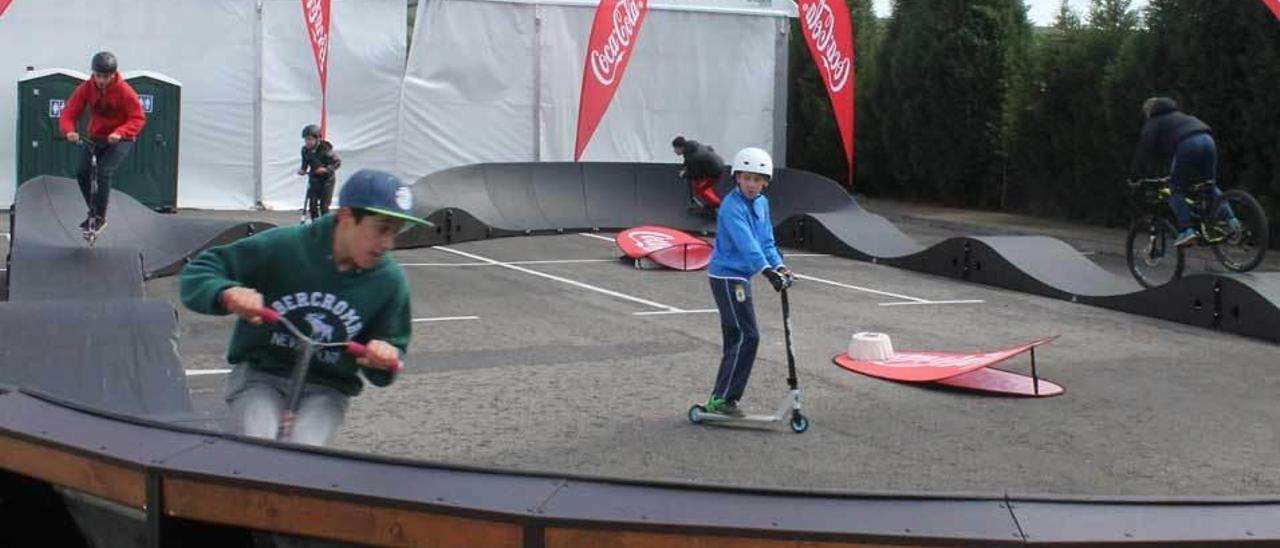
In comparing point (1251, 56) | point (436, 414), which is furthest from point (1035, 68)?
point (436, 414)

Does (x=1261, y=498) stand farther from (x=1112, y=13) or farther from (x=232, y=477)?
(x=1112, y=13)

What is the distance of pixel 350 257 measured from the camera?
15.2 ft

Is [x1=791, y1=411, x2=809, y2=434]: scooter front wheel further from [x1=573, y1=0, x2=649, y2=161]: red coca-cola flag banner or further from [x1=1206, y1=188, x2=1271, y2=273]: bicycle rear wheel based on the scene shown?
[x1=573, y1=0, x2=649, y2=161]: red coca-cola flag banner

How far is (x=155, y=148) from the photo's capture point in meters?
24.3

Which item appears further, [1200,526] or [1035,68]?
[1035,68]

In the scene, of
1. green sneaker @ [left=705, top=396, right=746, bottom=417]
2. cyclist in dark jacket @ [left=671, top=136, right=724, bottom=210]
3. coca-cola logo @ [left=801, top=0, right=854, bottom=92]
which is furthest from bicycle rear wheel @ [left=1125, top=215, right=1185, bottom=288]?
green sneaker @ [left=705, top=396, right=746, bottom=417]

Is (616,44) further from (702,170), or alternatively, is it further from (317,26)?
(317,26)

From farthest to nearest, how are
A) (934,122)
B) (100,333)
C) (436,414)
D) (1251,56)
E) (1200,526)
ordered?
(934,122), (1251,56), (436,414), (100,333), (1200,526)

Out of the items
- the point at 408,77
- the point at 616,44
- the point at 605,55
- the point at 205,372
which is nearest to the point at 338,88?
the point at 408,77

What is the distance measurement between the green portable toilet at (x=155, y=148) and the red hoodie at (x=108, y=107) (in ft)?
37.6

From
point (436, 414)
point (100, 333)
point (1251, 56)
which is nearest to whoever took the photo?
point (100, 333)

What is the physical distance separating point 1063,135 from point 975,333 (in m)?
12.9

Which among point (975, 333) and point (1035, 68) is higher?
point (1035, 68)

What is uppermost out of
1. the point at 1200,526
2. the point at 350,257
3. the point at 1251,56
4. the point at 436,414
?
the point at 1251,56
